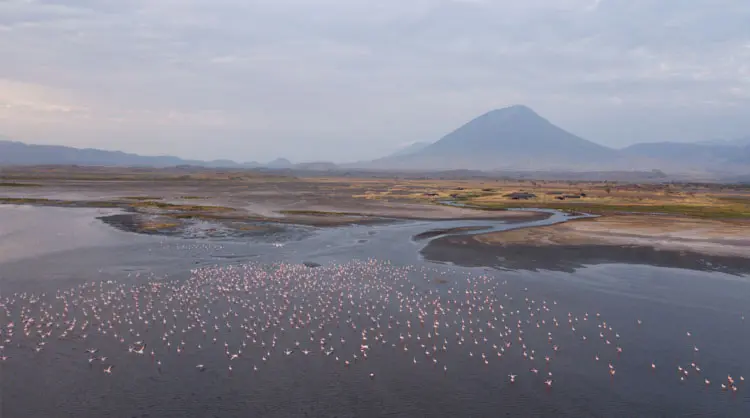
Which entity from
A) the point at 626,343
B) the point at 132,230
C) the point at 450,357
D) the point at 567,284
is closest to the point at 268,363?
the point at 450,357

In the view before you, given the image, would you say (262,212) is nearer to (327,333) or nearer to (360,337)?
(327,333)

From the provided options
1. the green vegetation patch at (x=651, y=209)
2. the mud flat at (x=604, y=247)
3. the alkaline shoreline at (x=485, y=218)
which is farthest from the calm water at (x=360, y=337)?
the green vegetation patch at (x=651, y=209)

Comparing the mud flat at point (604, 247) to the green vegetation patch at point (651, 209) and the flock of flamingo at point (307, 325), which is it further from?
the green vegetation patch at point (651, 209)

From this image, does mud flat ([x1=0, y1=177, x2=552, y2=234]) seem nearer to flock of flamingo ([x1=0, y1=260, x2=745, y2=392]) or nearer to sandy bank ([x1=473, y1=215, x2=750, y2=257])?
sandy bank ([x1=473, y1=215, x2=750, y2=257])

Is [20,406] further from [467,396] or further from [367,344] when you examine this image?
[467,396]

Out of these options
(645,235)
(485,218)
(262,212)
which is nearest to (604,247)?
(645,235)
